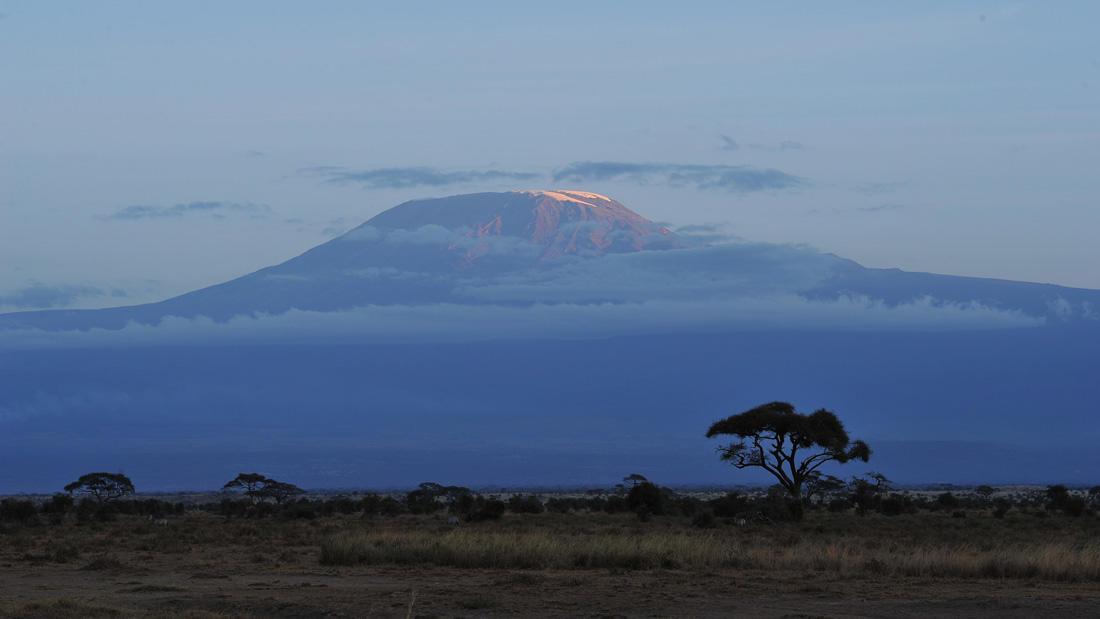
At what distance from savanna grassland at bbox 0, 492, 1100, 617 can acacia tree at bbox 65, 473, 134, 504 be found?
42.9 meters

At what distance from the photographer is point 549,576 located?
2630 cm

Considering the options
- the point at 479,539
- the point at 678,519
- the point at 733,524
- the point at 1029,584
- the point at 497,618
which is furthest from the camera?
the point at 678,519

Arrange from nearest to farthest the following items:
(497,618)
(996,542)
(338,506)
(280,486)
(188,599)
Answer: (497,618), (188,599), (996,542), (338,506), (280,486)

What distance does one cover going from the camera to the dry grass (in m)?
26.7

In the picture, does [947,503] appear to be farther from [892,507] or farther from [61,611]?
[61,611]

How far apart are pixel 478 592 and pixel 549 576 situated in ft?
10.7

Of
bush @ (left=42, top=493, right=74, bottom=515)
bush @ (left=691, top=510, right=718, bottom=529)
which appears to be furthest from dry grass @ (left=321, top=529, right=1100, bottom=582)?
bush @ (left=42, top=493, right=74, bottom=515)

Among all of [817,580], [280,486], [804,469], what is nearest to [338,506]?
[280,486]

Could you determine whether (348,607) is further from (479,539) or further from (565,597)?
(479,539)

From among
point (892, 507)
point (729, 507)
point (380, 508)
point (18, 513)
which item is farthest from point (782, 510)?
point (18, 513)

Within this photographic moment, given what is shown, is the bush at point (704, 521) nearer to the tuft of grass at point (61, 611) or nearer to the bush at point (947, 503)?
the tuft of grass at point (61, 611)

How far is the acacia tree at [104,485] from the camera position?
81900mm

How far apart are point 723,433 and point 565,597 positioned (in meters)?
A: 39.6

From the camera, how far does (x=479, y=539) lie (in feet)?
98.7
